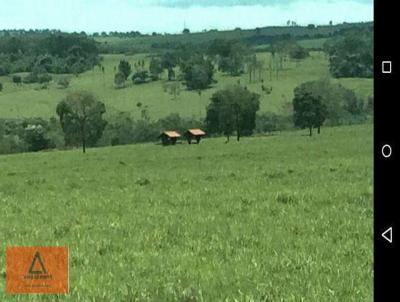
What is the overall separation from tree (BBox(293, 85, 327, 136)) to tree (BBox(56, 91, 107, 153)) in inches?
1291

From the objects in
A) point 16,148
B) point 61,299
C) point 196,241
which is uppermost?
point 61,299

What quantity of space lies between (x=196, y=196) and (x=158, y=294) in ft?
38.8

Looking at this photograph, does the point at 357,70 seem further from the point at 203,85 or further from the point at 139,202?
the point at 139,202

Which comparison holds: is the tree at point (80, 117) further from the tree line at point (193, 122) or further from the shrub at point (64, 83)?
the shrub at point (64, 83)

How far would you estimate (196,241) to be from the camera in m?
10.9

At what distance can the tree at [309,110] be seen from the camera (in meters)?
104

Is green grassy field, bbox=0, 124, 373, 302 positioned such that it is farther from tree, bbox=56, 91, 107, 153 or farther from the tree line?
tree, bbox=56, 91, 107, 153

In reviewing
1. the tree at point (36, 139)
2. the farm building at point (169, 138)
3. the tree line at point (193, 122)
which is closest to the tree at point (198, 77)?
the tree line at point (193, 122)

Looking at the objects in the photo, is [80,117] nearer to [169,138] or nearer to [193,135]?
[169,138]
